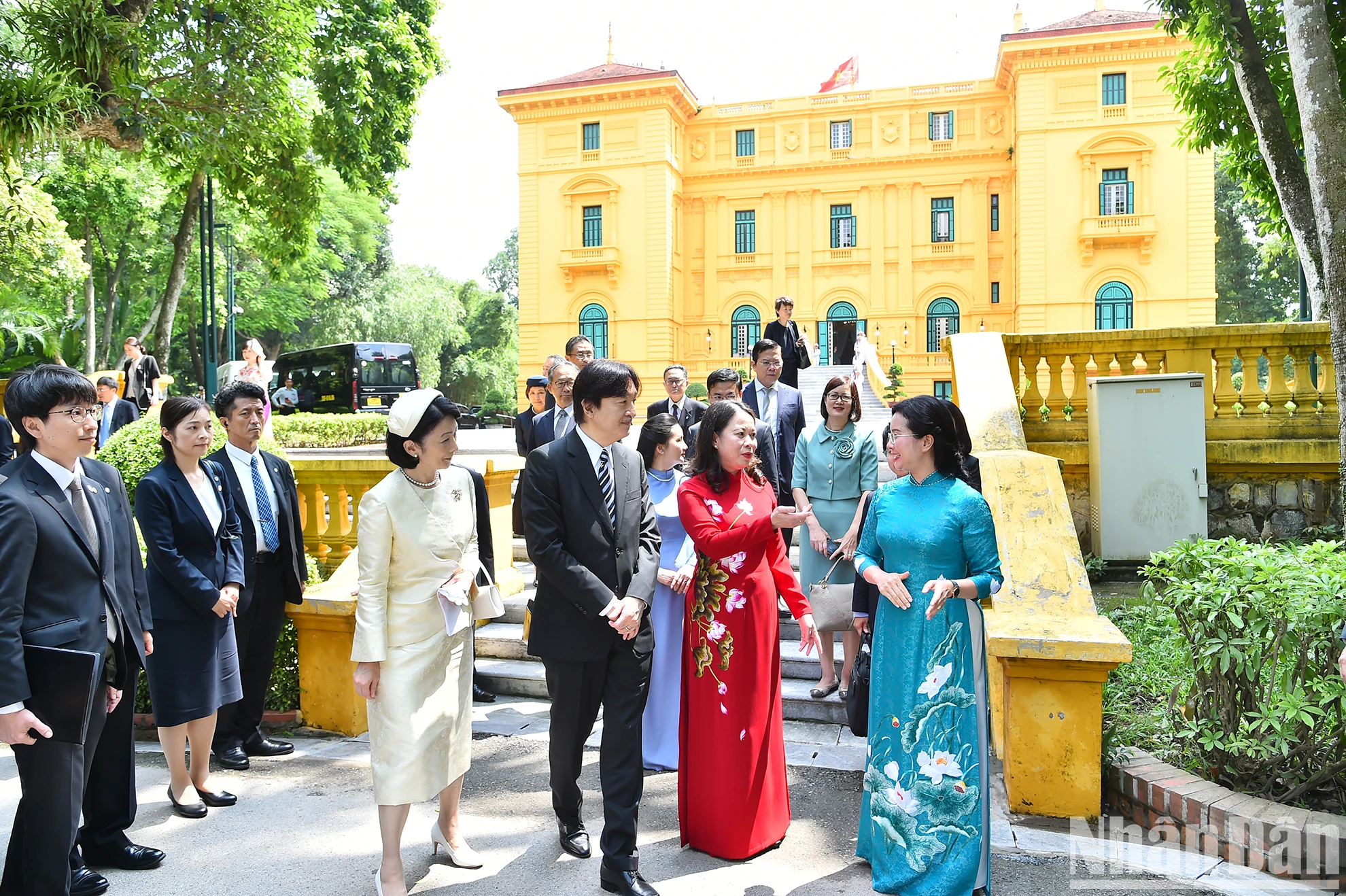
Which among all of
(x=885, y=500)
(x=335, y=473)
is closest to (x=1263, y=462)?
(x=885, y=500)

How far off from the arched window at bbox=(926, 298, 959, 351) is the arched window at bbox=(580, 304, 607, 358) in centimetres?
1314

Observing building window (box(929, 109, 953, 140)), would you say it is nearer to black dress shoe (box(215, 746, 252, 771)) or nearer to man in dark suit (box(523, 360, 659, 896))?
man in dark suit (box(523, 360, 659, 896))

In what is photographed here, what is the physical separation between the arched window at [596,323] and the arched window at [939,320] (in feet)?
43.1

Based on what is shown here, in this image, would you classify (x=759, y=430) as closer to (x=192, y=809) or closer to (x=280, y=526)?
(x=280, y=526)

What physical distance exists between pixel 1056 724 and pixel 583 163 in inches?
1446

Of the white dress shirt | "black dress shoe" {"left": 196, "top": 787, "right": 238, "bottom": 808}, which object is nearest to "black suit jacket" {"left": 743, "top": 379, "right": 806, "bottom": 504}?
the white dress shirt

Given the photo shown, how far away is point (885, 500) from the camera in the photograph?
150 inches

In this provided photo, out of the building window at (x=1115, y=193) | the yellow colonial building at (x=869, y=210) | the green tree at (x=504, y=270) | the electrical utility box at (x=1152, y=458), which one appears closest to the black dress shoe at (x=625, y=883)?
the electrical utility box at (x=1152, y=458)

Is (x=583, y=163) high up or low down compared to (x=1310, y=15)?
up

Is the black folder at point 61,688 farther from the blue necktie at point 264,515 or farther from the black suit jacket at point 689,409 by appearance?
the black suit jacket at point 689,409

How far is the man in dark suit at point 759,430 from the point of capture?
605 cm

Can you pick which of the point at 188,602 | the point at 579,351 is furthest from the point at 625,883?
the point at 579,351

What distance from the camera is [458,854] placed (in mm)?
3877

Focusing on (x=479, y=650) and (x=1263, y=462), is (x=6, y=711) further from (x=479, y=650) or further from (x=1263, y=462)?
(x=1263, y=462)
